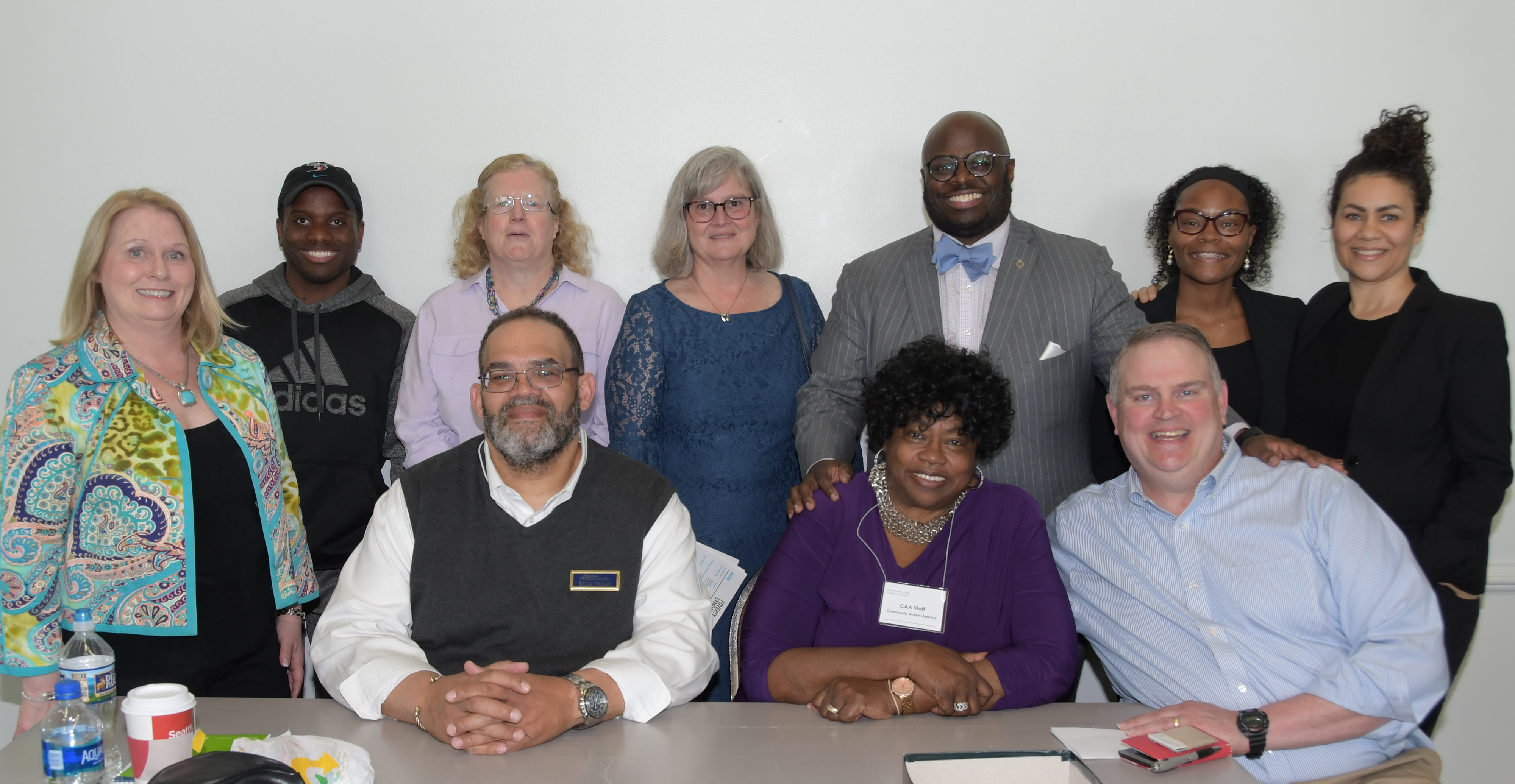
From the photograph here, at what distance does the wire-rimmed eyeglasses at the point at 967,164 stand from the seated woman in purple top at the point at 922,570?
0.78 metres

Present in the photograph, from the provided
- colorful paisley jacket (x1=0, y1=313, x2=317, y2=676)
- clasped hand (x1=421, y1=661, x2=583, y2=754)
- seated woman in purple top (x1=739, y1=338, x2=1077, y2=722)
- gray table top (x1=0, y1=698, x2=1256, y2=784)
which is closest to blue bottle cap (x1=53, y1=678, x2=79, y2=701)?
gray table top (x1=0, y1=698, x2=1256, y2=784)

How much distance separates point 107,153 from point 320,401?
1.75m

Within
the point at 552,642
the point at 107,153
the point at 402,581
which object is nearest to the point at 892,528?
the point at 552,642

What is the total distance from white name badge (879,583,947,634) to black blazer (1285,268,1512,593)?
1573mm

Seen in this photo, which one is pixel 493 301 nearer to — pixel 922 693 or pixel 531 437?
pixel 531 437

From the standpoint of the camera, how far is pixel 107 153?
4.24m

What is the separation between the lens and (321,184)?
3.75m

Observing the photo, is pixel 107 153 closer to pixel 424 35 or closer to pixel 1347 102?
pixel 424 35

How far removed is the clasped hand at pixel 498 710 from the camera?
2.03 m

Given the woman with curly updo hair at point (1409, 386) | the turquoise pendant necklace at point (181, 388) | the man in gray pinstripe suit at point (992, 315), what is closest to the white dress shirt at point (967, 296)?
the man in gray pinstripe suit at point (992, 315)

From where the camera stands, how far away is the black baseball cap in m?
3.75

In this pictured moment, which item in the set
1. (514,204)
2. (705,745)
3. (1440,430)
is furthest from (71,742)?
(1440,430)

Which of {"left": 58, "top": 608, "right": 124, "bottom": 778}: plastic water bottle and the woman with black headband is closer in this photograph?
{"left": 58, "top": 608, "right": 124, "bottom": 778}: plastic water bottle

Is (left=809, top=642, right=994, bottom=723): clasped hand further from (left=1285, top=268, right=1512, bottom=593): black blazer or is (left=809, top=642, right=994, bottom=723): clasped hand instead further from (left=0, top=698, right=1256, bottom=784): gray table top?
(left=1285, top=268, right=1512, bottom=593): black blazer
